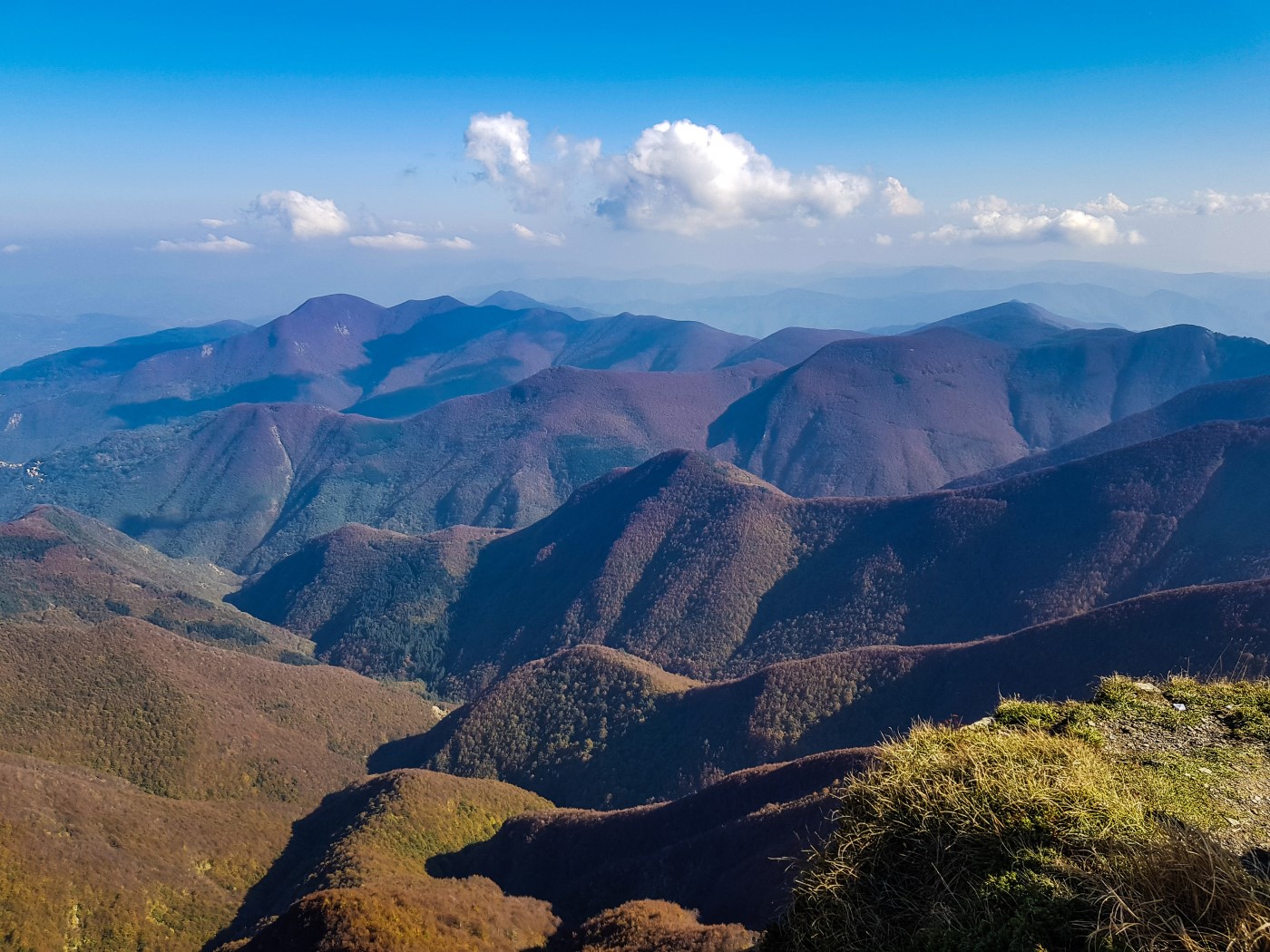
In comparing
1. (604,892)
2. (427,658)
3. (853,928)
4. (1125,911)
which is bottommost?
(427,658)

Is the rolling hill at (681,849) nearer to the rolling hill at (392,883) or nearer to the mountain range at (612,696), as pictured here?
the mountain range at (612,696)

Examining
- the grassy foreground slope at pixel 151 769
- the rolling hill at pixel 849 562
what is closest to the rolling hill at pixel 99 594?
the grassy foreground slope at pixel 151 769

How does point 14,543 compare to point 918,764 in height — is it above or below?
below

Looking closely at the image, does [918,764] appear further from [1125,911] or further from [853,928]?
[1125,911]

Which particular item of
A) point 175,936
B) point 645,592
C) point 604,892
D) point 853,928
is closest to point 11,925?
point 175,936

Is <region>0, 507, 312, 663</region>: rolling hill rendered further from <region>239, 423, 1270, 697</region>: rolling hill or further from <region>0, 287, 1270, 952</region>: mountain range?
<region>239, 423, 1270, 697</region>: rolling hill

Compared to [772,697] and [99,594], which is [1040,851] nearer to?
[772,697]

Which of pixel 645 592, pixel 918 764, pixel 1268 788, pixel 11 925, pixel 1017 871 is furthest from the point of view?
pixel 645 592
